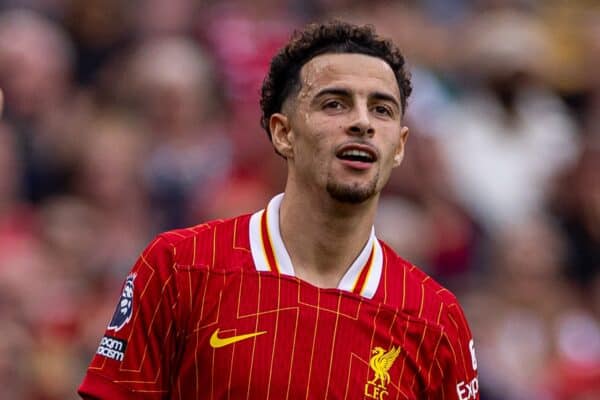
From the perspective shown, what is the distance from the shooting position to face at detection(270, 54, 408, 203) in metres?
5.54

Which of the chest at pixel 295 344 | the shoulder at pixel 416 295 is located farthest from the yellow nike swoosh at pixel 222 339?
the shoulder at pixel 416 295

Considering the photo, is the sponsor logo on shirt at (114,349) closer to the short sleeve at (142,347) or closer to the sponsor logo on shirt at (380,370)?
the short sleeve at (142,347)

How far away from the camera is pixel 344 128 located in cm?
555

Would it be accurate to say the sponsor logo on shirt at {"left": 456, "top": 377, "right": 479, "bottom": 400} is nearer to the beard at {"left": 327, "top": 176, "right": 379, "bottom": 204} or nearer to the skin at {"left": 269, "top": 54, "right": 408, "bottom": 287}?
the skin at {"left": 269, "top": 54, "right": 408, "bottom": 287}

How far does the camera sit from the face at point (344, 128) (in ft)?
18.2

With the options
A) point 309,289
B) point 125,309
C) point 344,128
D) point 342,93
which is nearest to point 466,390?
point 309,289

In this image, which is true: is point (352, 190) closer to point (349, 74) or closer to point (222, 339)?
point (349, 74)

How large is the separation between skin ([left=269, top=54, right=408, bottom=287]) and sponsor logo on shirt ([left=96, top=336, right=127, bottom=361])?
67cm

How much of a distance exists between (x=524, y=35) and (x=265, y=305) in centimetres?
602

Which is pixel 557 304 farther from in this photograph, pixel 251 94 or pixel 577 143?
pixel 251 94

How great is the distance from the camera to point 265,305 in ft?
17.9

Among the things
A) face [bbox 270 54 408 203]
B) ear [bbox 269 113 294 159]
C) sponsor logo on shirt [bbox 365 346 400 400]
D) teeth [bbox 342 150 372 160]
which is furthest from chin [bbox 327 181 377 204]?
sponsor logo on shirt [bbox 365 346 400 400]

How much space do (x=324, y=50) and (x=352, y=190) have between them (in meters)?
0.56

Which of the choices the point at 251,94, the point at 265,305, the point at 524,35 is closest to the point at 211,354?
the point at 265,305
